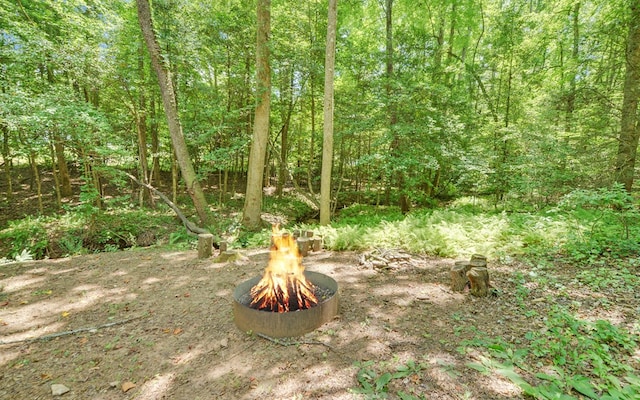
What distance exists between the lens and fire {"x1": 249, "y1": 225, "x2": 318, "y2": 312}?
3.29 m

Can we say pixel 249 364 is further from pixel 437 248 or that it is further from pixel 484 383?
pixel 437 248

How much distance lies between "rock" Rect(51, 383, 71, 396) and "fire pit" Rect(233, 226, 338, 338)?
1.60m

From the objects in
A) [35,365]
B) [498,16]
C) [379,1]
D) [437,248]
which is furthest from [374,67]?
[35,365]

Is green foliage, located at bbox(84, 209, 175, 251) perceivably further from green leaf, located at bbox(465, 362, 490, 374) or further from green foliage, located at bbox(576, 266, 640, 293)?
green foliage, located at bbox(576, 266, 640, 293)

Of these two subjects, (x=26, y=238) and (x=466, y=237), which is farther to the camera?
(x=26, y=238)

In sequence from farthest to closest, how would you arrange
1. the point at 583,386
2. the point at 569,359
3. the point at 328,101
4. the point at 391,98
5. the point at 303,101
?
the point at 303,101 < the point at 391,98 < the point at 328,101 < the point at 569,359 < the point at 583,386

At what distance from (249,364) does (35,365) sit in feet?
7.54

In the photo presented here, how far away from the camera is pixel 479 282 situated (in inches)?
150

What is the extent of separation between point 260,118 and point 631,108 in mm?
9309

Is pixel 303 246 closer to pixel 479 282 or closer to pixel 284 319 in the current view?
pixel 284 319

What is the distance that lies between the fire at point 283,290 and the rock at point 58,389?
1.78 metres

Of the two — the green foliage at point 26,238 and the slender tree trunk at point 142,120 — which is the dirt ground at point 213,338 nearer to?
the green foliage at point 26,238

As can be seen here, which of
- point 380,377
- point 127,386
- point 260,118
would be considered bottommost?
point 127,386

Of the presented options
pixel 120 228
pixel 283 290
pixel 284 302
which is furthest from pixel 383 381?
pixel 120 228
